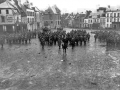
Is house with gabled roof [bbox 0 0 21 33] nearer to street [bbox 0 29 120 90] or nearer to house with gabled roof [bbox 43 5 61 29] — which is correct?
house with gabled roof [bbox 43 5 61 29]

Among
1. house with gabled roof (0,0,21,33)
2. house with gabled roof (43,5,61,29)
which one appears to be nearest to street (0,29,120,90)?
house with gabled roof (0,0,21,33)

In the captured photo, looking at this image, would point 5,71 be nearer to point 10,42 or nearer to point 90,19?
point 10,42

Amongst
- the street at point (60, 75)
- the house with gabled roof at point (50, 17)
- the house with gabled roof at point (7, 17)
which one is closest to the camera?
the street at point (60, 75)

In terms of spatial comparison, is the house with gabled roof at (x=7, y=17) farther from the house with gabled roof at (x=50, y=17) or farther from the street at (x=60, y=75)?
the street at (x=60, y=75)

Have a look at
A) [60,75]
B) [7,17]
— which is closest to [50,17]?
[7,17]

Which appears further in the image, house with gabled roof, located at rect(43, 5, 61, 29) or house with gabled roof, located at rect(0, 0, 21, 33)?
house with gabled roof, located at rect(43, 5, 61, 29)

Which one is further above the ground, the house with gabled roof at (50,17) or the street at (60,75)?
the house with gabled roof at (50,17)

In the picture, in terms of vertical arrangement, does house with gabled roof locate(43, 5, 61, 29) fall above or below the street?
above

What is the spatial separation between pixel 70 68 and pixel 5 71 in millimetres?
4745

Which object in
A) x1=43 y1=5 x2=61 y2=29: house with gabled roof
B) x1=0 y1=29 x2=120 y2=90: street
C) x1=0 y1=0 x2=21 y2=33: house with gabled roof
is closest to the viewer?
x1=0 y1=29 x2=120 y2=90: street

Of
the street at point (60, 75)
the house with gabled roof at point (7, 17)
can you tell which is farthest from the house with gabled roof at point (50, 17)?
the street at point (60, 75)

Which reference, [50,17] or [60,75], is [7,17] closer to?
[50,17]

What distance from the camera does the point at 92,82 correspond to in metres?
9.17

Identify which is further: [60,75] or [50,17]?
[50,17]
